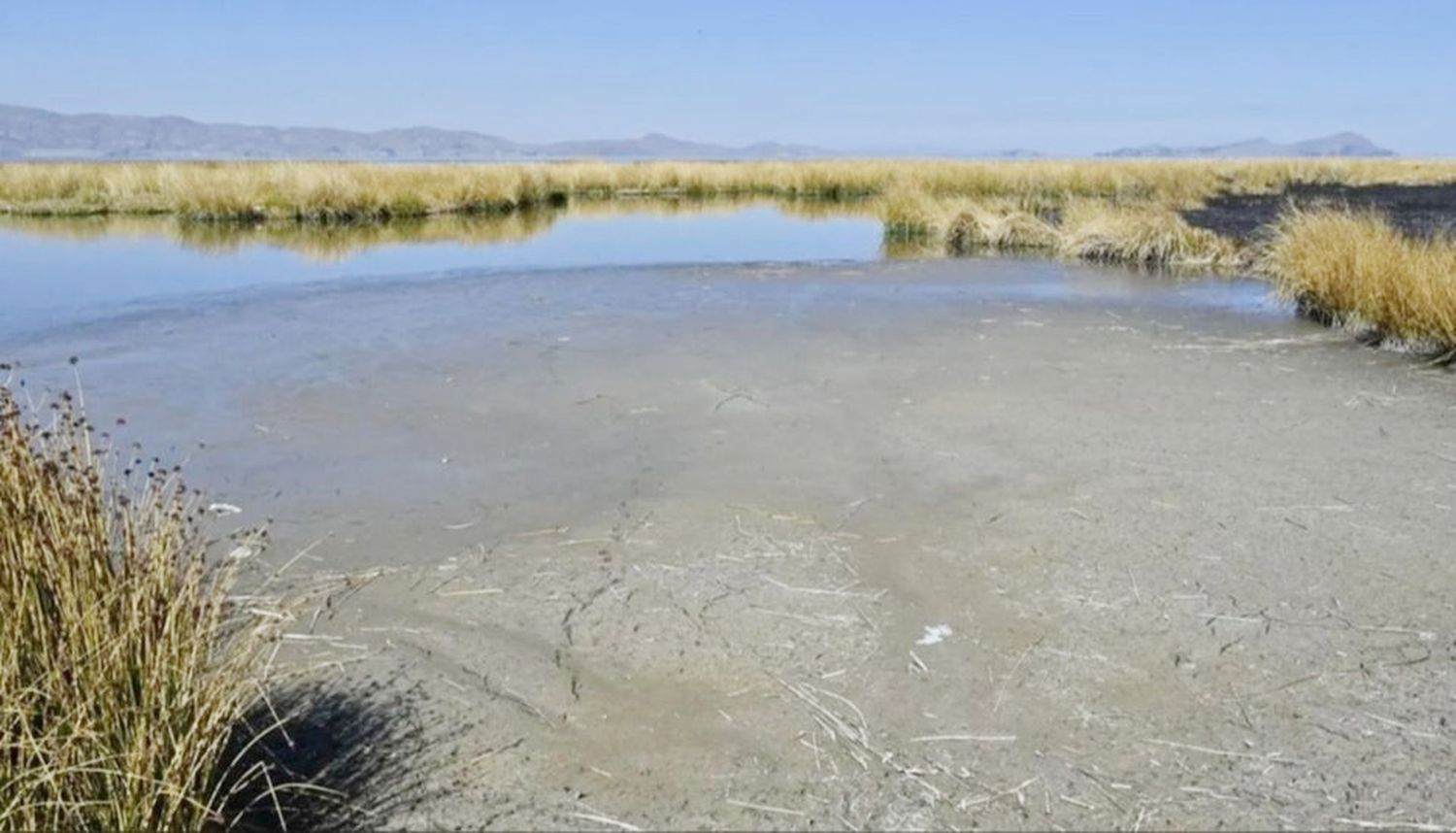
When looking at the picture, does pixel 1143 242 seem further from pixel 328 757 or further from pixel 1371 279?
pixel 328 757

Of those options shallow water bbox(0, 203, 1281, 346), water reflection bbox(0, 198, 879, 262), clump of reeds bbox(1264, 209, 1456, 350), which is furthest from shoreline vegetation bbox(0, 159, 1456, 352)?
shallow water bbox(0, 203, 1281, 346)

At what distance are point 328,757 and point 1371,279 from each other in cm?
882

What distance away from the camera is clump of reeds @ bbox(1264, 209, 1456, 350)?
765 cm

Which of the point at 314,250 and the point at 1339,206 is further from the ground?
the point at 1339,206

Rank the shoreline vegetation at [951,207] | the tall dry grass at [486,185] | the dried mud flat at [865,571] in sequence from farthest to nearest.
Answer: the tall dry grass at [486,185] → the shoreline vegetation at [951,207] → the dried mud flat at [865,571]

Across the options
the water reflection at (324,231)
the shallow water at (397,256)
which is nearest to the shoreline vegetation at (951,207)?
the water reflection at (324,231)

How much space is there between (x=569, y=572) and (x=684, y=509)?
30.6 inches

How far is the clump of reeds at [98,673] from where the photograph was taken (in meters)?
2.08

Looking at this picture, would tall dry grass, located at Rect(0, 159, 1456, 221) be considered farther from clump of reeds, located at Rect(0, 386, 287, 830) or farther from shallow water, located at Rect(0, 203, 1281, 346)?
clump of reeds, located at Rect(0, 386, 287, 830)

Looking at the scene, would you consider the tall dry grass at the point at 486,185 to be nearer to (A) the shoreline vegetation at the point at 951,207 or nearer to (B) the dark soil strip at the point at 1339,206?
(A) the shoreline vegetation at the point at 951,207

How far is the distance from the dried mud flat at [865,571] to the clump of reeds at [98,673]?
0.43m

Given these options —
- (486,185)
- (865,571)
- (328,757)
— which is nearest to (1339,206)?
(486,185)

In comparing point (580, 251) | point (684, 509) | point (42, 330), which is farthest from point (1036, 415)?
point (580, 251)

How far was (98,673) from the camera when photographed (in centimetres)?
212
